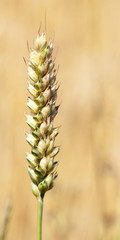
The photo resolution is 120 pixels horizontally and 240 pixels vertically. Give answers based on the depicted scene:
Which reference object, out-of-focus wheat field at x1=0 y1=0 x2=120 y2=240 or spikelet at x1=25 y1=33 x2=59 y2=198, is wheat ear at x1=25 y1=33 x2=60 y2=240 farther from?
out-of-focus wheat field at x1=0 y1=0 x2=120 y2=240

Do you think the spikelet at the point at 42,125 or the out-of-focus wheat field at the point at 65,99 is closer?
the spikelet at the point at 42,125

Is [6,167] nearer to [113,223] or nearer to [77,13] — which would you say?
[113,223]

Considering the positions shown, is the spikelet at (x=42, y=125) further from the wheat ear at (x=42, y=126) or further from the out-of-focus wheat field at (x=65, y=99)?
the out-of-focus wheat field at (x=65, y=99)

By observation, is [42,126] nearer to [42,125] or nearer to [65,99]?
[42,125]

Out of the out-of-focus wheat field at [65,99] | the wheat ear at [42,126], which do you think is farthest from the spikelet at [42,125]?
the out-of-focus wheat field at [65,99]

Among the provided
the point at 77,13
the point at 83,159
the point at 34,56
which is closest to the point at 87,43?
the point at 77,13

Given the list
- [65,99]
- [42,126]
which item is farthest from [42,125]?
[65,99]

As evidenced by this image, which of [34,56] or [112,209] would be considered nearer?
[34,56]
